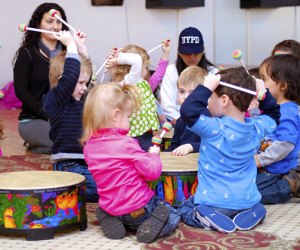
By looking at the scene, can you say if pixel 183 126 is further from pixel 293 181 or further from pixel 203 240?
pixel 203 240

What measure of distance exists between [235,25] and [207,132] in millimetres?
4364

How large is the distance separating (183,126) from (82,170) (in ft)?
1.68

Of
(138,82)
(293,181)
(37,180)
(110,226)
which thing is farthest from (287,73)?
(37,180)

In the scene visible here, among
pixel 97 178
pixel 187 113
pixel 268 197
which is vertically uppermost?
pixel 187 113

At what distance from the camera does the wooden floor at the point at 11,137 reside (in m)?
4.72

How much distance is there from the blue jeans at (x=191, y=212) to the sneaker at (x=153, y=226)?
6.4 inches

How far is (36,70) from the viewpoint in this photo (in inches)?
180

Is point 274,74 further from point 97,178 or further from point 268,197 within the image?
point 97,178

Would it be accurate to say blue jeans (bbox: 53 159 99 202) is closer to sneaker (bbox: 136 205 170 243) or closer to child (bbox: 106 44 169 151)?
child (bbox: 106 44 169 151)

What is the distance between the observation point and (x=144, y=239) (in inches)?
108

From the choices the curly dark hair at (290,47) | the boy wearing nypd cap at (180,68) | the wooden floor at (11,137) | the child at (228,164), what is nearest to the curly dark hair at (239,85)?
the child at (228,164)

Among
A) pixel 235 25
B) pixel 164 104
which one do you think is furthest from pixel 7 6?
pixel 164 104

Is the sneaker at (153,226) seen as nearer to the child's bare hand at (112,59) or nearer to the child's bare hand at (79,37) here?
the child's bare hand at (79,37)

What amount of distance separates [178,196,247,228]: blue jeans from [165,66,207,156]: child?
14.1 inches
